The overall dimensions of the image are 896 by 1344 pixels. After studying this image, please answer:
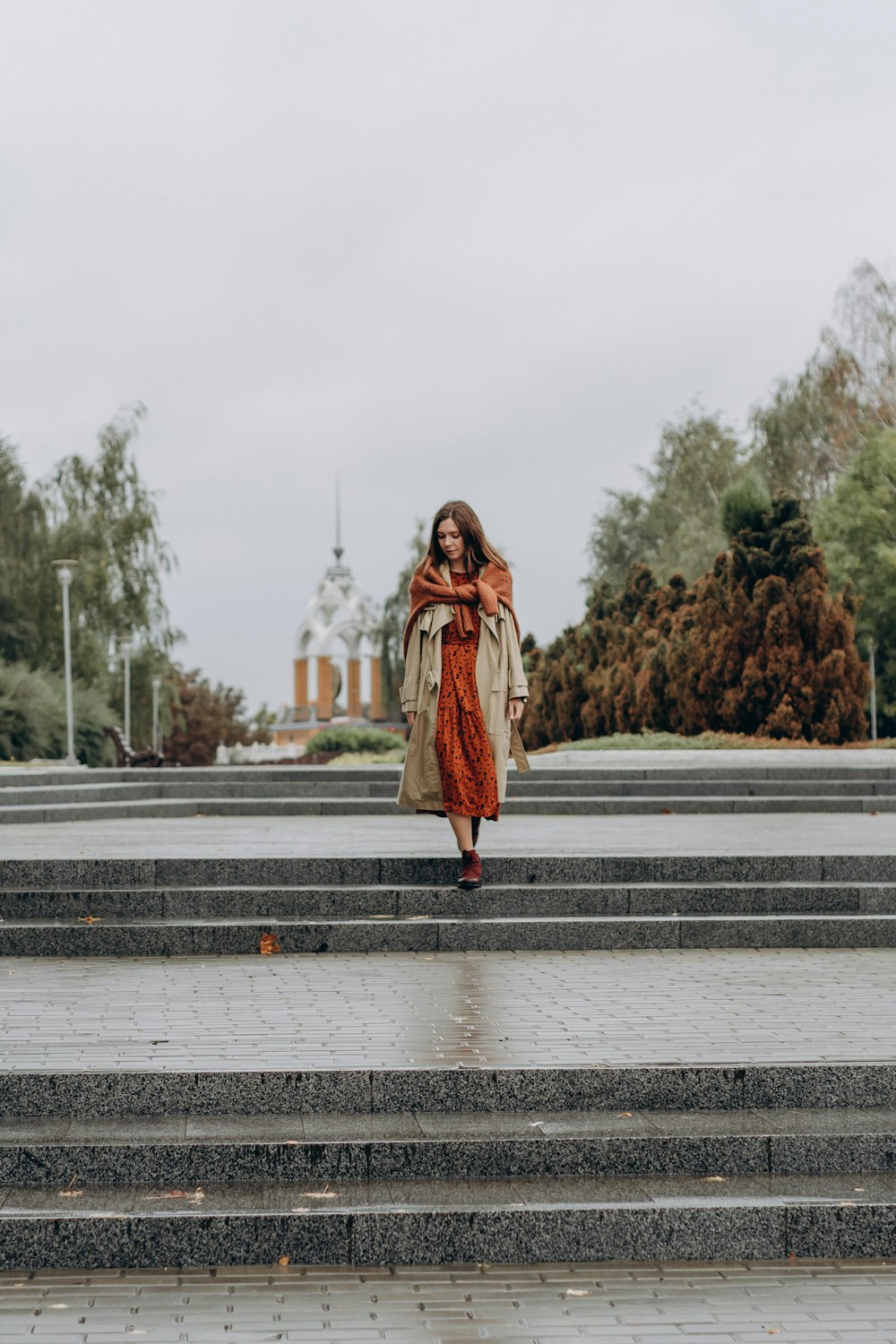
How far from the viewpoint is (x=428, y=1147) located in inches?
170

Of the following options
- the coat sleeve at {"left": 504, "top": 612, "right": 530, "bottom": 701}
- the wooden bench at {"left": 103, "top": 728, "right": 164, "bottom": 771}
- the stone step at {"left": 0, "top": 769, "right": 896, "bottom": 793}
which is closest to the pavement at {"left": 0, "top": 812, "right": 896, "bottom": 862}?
the coat sleeve at {"left": 504, "top": 612, "right": 530, "bottom": 701}

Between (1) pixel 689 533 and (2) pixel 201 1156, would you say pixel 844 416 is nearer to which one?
(1) pixel 689 533

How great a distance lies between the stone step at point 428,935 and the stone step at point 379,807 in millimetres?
6817

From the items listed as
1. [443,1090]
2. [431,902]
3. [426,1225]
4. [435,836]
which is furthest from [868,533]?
[426,1225]

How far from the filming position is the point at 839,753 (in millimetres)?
22531

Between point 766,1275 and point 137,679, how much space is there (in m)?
39.0

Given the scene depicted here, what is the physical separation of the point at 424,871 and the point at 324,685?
6543 centimetres

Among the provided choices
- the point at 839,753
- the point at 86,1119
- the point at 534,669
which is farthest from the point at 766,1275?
the point at 534,669

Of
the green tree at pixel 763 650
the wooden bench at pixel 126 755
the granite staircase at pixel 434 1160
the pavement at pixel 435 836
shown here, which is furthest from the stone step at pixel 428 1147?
the wooden bench at pixel 126 755

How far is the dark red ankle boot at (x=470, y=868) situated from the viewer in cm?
772

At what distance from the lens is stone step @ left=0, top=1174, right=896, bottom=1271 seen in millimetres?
3854

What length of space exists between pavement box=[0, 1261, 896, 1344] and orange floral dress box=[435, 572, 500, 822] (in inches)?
149

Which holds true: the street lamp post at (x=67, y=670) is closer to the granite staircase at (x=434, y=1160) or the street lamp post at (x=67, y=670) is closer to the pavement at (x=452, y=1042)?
the pavement at (x=452, y=1042)

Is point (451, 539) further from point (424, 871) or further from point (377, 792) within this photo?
point (377, 792)
